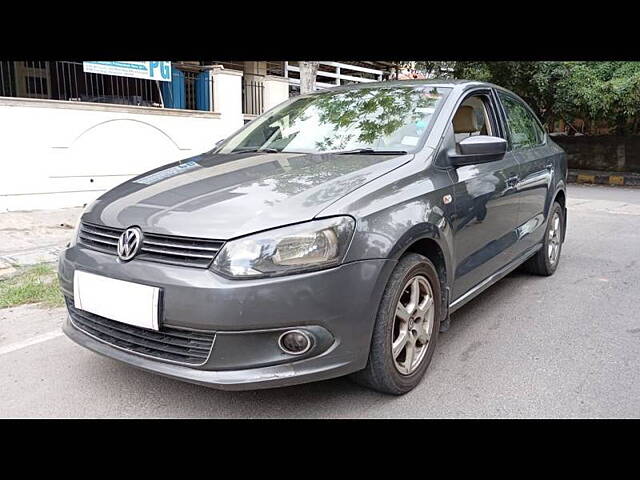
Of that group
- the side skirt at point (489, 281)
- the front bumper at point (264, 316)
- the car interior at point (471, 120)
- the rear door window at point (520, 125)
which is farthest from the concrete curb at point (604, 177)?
the front bumper at point (264, 316)

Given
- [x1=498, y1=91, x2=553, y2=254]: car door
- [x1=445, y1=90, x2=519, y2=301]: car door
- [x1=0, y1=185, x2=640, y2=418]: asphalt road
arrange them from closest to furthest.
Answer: [x1=0, y1=185, x2=640, y2=418]: asphalt road, [x1=445, y1=90, x2=519, y2=301]: car door, [x1=498, y1=91, x2=553, y2=254]: car door

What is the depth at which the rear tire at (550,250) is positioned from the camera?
496 cm

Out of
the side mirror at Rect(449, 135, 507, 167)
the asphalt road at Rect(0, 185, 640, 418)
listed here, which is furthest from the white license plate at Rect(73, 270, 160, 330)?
the side mirror at Rect(449, 135, 507, 167)

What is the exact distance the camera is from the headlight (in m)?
2.28

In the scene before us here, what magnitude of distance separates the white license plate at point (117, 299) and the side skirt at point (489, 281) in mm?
1714

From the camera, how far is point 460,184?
3234 mm

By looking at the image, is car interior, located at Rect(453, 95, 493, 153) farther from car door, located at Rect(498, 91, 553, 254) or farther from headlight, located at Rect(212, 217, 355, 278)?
headlight, located at Rect(212, 217, 355, 278)

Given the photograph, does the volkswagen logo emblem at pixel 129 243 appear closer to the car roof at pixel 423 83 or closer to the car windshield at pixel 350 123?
the car windshield at pixel 350 123

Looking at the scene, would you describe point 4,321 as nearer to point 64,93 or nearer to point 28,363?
point 28,363

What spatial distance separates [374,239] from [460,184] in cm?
99

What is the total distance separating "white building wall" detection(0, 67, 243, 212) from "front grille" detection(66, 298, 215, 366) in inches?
242

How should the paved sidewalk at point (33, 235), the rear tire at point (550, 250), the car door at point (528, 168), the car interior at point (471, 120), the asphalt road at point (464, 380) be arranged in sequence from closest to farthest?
1. the asphalt road at point (464, 380)
2. the car interior at point (471, 120)
3. the car door at point (528, 168)
4. the rear tire at point (550, 250)
5. the paved sidewalk at point (33, 235)

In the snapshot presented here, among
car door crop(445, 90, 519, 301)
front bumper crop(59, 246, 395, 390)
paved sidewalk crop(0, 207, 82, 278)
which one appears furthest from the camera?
paved sidewalk crop(0, 207, 82, 278)

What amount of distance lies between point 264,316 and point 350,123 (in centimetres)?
171
